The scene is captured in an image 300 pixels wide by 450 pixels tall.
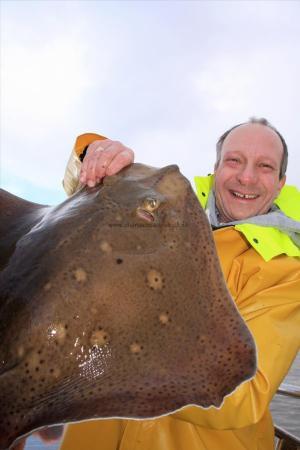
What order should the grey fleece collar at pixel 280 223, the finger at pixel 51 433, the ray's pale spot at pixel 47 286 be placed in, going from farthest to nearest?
the grey fleece collar at pixel 280 223 < the finger at pixel 51 433 < the ray's pale spot at pixel 47 286

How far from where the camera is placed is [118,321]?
1692 millimetres

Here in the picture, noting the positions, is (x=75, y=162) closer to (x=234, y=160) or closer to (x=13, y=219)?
(x=13, y=219)

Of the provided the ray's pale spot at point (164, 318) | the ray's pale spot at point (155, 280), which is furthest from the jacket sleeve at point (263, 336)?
the ray's pale spot at point (155, 280)

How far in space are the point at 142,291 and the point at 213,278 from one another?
1.11 feet

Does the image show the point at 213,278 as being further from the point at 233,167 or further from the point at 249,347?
the point at 233,167

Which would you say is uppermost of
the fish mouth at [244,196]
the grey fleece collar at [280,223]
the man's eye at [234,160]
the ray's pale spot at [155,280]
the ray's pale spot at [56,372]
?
the man's eye at [234,160]

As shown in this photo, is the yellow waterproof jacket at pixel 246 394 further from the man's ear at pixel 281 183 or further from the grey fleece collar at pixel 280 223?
the man's ear at pixel 281 183

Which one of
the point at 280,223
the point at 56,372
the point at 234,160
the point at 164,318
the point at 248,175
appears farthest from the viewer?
the point at 234,160

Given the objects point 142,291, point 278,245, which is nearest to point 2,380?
point 142,291

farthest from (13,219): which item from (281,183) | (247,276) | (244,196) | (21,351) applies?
(281,183)

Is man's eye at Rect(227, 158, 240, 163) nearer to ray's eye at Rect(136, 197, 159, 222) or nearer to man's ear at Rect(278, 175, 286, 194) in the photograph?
man's ear at Rect(278, 175, 286, 194)

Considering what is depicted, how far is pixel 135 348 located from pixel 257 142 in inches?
94.7

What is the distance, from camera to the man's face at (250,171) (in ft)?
11.5

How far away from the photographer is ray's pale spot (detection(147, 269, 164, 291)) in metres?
1.80
